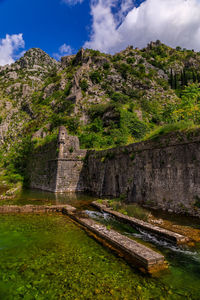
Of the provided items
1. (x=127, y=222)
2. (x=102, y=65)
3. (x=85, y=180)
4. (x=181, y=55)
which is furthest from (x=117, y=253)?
(x=181, y=55)

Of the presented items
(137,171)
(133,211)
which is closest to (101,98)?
(137,171)

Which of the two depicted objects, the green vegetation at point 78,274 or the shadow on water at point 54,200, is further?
the shadow on water at point 54,200

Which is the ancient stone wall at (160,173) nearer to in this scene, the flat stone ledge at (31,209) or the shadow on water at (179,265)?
the shadow on water at (179,265)

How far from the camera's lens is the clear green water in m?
3.93

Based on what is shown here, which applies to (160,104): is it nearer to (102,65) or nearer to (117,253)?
(102,65)

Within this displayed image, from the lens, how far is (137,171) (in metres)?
14.8

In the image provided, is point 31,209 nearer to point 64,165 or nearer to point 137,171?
point 137,171

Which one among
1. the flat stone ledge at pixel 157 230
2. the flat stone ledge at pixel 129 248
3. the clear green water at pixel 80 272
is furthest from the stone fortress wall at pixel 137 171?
the flat stone ledge at pixel 129 248

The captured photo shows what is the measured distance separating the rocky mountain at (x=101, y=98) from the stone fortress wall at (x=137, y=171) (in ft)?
16.0

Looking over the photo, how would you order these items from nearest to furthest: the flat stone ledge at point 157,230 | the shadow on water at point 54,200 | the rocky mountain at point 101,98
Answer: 1. the flat stone ledge at point 157,230
2. the shadow on water at point 54,200
3. the rocky mountain at point 101,98

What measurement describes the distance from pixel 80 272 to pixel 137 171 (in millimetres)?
10686

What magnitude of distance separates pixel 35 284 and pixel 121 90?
53.5 metres

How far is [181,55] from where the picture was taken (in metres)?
84.3

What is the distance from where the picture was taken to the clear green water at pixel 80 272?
12.9 ft
